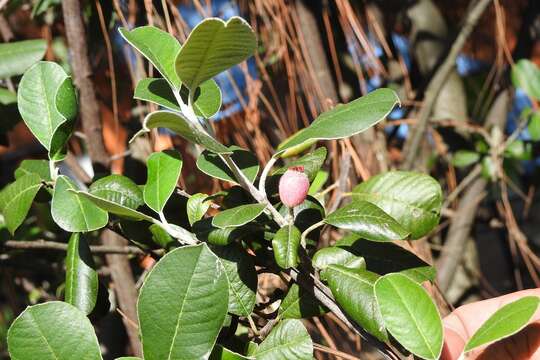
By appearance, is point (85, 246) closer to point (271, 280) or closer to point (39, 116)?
point (39, 116)

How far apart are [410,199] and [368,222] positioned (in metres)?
0.09

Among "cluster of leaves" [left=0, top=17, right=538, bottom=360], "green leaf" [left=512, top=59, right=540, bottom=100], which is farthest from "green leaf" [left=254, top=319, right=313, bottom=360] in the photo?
"green leaf" [left=512, top=59, right=540, bottom=100]

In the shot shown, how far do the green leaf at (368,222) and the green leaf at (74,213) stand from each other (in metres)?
0.18

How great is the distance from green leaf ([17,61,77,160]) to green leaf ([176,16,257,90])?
0.15 m

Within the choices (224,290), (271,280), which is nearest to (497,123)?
(271,280)

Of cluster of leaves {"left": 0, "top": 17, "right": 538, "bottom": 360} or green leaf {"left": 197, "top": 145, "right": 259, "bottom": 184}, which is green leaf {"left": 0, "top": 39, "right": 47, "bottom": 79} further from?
green leaf {"left": 197, "top": 145, "right": 259, "bottom": 184}

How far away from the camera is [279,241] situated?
18.3 inches

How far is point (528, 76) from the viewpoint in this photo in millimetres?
1331

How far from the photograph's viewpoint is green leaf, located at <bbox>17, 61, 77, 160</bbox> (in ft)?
1.90

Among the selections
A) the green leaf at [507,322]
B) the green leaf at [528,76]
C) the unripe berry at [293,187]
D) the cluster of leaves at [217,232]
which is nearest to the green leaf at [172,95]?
the cluster of leaves at [217,232]

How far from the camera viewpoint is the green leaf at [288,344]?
46 cm

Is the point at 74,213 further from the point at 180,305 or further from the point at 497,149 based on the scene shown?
the point at 497,149

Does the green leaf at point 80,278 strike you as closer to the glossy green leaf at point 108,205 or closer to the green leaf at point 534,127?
the glossy green leaf at point 108,205

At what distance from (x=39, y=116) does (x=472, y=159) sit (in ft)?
3.47
